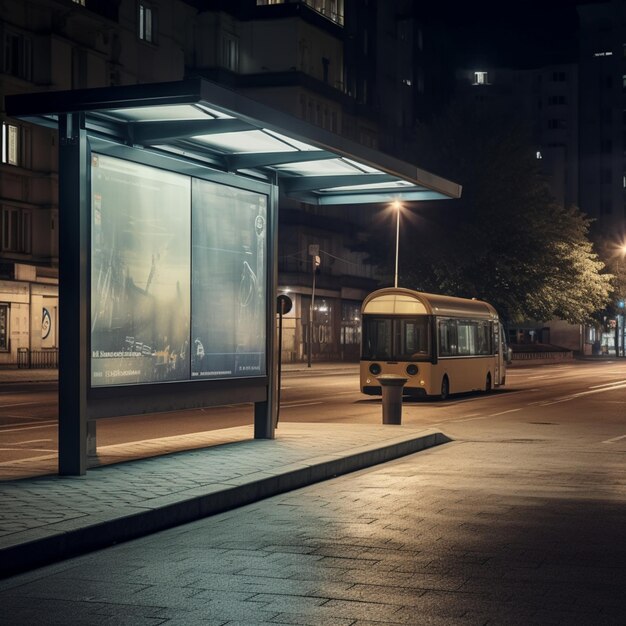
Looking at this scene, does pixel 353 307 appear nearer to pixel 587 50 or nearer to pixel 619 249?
pixel 619 249

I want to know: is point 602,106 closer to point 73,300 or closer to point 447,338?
point 447,338

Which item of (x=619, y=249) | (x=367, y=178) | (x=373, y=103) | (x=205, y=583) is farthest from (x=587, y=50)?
(x=205, y=583)

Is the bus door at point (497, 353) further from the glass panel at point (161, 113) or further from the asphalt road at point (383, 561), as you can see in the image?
the glass panel at point (161, 113)

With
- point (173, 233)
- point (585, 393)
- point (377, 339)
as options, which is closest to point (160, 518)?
point (173, 233)

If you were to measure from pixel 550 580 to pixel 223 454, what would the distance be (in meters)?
6.94

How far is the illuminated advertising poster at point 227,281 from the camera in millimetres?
14344

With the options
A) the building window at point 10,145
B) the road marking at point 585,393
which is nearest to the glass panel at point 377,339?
the road marking at point 585,393

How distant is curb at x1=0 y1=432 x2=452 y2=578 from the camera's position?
26.0 feet

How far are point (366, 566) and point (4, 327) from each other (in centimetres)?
4373

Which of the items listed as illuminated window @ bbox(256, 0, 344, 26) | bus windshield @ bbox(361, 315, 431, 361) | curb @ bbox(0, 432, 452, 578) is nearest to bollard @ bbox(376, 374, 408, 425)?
curb @ bbox(0, 432, 452, 578)

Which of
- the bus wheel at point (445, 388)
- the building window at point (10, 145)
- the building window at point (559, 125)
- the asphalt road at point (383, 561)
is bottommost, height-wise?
the asphalt road at point (383, 561)

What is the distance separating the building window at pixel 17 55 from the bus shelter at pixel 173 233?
36138 mm

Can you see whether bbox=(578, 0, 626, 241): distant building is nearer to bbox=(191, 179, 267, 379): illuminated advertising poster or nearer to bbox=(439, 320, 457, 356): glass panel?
bbox=(439, 320, 457, 356): glass panel

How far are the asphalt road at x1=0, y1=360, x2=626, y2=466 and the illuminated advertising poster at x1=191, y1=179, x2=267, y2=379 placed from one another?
2.57m
